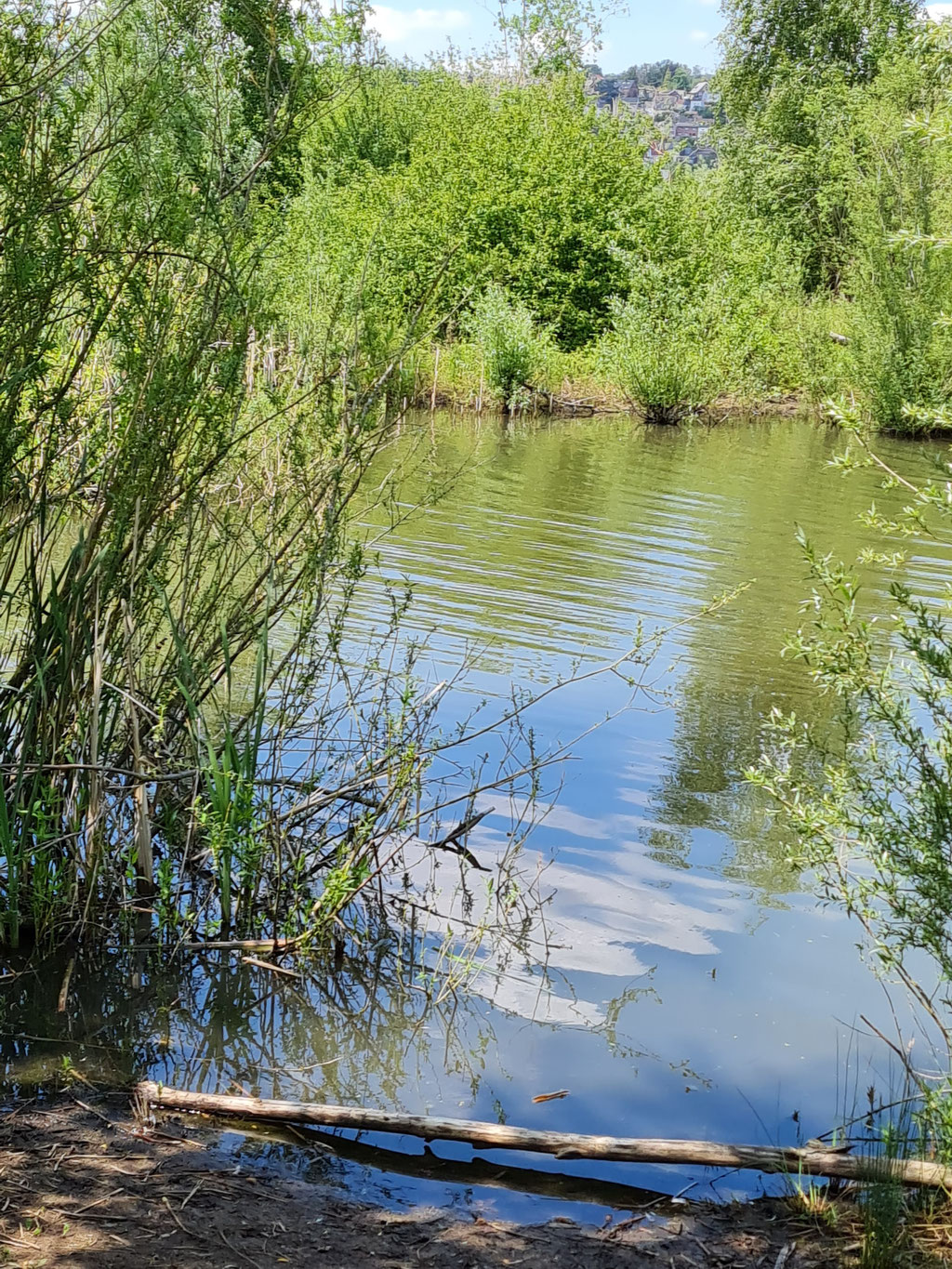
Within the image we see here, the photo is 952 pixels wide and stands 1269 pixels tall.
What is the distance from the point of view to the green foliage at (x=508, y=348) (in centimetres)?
2522

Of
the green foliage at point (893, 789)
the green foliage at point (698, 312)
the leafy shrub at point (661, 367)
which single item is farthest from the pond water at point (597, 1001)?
the green foliage at point (698, 312)

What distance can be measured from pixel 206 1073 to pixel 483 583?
7905mm

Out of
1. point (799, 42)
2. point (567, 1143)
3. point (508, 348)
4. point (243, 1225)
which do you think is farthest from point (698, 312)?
point (243, 1225)

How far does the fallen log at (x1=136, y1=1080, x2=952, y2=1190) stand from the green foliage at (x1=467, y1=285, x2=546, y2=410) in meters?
22.4

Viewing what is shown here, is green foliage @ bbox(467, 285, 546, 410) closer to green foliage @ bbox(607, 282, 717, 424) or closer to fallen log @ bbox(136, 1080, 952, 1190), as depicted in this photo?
green foliage @ bbox(607, 282, 717, 424)

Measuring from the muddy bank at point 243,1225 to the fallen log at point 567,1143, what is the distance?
126mm

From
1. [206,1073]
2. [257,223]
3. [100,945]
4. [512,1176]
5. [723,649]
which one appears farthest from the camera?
[723,649]

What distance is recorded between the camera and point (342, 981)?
15.4 ft

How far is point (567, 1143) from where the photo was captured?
352 cm

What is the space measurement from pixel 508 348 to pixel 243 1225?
2342cm

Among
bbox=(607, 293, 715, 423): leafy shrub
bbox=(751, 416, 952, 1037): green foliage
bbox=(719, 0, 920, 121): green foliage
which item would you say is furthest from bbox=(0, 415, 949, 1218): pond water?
bbox=(719, 0, 920, 121): green foliage

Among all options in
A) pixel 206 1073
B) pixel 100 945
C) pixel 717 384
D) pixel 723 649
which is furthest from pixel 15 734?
pixel 717 384

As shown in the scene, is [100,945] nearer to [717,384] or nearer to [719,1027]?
[719,1027]

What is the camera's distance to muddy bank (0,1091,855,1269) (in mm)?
3018
